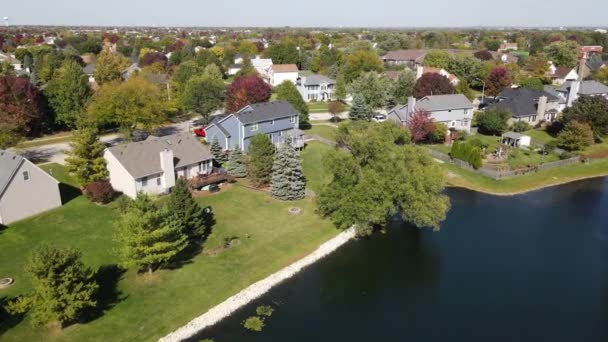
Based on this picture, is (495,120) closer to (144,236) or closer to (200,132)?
(200,132)

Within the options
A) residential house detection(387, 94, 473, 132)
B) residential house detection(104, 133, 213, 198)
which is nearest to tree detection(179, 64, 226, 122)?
residential house detection(104, 133, 213, 198)

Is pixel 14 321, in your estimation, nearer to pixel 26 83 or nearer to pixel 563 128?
pixel 26 83

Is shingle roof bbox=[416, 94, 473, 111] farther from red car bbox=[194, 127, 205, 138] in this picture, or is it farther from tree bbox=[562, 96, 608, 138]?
red car bbox=[194, 127, 205, 138]

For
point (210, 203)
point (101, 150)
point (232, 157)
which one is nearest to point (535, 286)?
point (210, 203)

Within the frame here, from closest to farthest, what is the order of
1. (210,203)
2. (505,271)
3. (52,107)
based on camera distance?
(505,271)
(210,203)
(52,107)

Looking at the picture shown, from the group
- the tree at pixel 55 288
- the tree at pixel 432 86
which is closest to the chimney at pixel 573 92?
the tree at pixel 432 86

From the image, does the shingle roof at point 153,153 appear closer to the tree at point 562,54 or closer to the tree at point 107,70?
the tree at point 107,70
